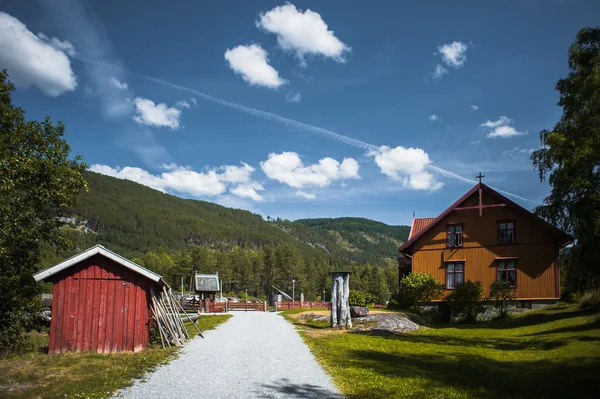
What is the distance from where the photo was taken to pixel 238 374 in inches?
496

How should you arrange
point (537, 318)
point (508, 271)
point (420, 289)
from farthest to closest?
point (420, 289) → point (508, 271) → point (537, 318)

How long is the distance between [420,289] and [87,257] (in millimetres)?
24970

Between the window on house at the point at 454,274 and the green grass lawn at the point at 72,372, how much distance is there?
2437 centimetres

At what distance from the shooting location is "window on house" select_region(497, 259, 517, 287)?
33.6 metres

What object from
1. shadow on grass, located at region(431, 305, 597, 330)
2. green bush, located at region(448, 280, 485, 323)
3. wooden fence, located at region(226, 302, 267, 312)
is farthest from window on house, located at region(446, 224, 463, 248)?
wooden fence, located at region(226, 302, 267, 312)

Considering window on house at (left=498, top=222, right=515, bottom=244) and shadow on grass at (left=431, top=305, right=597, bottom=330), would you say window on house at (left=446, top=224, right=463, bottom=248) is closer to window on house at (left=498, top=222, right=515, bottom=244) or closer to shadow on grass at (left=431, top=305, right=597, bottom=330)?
window on house at (left=498, top=222, right=515, bottom=244)

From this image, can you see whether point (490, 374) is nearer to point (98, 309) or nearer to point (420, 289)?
point (98, 309)

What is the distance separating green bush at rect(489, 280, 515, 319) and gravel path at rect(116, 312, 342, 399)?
61.9ft

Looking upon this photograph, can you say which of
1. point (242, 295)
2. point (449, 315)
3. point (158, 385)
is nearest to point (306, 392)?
point (158, 385)

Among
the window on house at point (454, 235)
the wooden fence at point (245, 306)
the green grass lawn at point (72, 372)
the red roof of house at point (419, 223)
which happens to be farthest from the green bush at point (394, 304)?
the green grass lawn at point (72, 372)

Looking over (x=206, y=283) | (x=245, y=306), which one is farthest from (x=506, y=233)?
(x=206, y=283)

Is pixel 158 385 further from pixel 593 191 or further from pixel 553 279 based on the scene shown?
pixel 553 279

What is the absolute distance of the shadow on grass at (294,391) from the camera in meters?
9.92

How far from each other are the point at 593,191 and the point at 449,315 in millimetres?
17781
